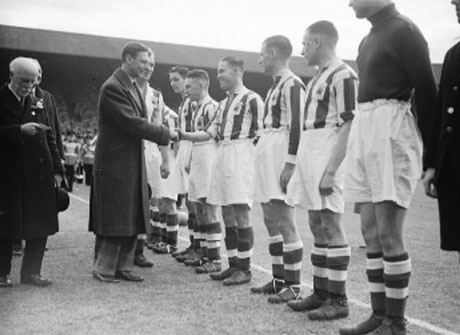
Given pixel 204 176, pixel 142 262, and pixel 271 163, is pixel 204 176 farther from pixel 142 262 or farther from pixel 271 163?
pixel 271 163

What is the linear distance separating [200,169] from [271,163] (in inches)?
73.2

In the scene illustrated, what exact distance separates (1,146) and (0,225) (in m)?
0.69

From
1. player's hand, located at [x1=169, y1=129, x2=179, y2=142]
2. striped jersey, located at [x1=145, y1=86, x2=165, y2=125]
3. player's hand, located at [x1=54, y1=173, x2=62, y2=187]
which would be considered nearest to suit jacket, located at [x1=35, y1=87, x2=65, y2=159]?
player's hand, located at [x1=54, y1=173, x2=62, y2=187]

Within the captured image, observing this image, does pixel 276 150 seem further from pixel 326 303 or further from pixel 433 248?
pixel 433 248

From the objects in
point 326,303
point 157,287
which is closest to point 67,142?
point 157,287

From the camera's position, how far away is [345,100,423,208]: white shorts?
3.40 m

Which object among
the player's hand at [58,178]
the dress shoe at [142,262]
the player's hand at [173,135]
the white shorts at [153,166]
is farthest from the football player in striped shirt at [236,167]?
the white shorts at [153,166]

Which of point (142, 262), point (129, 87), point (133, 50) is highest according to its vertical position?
point (133, 50)

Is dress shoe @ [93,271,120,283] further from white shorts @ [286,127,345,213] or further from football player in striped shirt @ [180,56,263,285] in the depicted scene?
white shorts @ [286,127,345,213]

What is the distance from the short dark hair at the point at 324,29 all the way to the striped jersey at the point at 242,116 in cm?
136

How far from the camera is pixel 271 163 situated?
4.74 metres

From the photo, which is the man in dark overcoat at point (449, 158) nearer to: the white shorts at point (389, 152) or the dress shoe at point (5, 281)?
the white shorts at point (389, 152)

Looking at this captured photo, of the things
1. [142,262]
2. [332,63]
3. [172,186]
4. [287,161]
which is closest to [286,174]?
[287,161]

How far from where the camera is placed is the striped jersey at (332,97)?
4031mm
